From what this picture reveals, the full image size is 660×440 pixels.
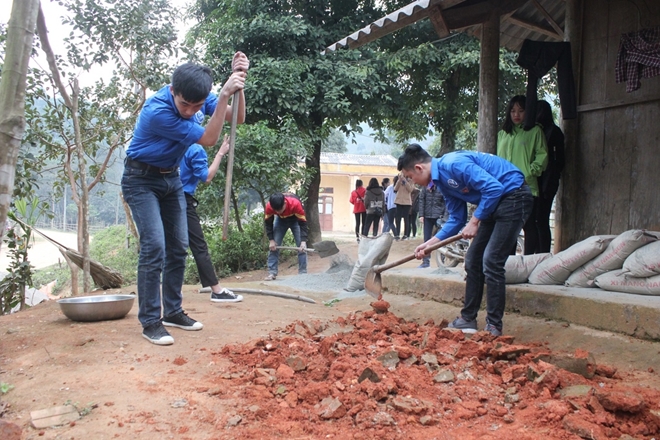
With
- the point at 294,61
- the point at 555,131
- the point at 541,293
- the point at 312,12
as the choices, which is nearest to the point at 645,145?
the point at 555,131

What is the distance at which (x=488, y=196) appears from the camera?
3.42m

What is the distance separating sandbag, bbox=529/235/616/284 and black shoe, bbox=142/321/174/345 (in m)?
2.77

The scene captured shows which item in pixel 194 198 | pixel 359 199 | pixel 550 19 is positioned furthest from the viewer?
pixel 359 199

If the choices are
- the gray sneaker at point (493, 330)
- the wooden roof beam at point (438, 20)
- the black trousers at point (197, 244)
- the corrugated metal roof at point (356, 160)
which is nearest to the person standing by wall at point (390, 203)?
the wooden roof beam at point (438, 20)

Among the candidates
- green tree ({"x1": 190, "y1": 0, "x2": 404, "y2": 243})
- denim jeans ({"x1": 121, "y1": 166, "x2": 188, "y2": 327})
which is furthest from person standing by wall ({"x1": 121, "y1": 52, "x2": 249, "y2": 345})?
green tree ({"x1": 190, "y1": 0, "x2": 404, "y2": 243})

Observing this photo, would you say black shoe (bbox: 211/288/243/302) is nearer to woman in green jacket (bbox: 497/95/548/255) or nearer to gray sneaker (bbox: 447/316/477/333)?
gray sneaker (bbox: 447/316/477/333)

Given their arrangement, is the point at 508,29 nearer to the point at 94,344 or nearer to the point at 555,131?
the point at 555,131

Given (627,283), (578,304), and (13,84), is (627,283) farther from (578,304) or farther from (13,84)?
(13,84)

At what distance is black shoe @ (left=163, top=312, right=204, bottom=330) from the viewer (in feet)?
A: 11.8

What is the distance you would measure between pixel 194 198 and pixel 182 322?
4.23 ft

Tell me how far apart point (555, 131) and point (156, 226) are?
139 inches

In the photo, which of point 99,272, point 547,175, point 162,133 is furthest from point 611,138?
point 99,272

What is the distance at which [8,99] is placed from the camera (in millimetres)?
1931

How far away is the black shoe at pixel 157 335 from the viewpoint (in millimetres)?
3174
